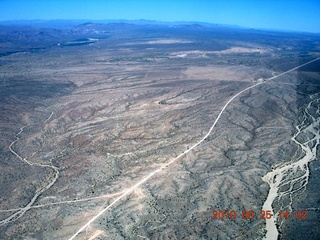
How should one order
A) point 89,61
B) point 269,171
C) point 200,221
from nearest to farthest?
point 200,221
point 269,171
point 89,61

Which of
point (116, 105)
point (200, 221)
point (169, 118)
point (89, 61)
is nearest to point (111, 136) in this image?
point (169, 118)

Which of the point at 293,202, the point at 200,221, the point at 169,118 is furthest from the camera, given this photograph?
the point at 169,118

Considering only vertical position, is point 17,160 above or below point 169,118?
below

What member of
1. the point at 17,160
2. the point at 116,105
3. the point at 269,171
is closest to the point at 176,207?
the point at 269,171

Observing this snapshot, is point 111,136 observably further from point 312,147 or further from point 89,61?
point 89,61

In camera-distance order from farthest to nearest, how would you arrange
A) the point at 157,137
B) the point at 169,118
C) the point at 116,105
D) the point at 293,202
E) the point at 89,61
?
the point at 89,61 → the point at 116,105 → the point at 169,118 → the point at 157,137 → the point at 293,202

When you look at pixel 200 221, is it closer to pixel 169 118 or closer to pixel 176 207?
pixel 176 207

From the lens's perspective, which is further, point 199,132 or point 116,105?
point 116,105
